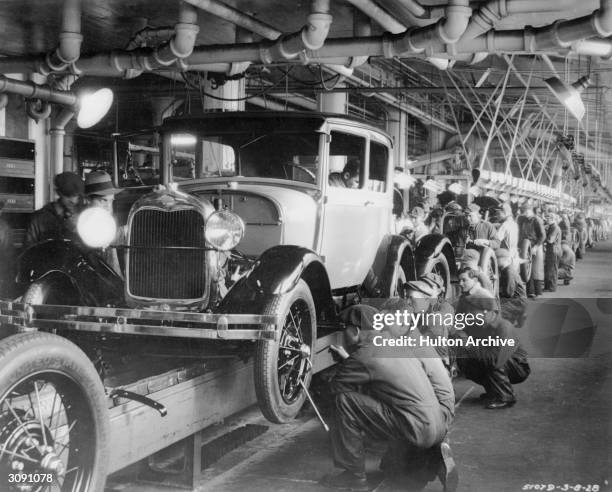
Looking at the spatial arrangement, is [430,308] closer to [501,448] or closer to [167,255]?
[501,448]

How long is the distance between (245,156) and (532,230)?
827 centimetres

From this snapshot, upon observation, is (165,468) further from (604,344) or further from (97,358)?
(604,344)

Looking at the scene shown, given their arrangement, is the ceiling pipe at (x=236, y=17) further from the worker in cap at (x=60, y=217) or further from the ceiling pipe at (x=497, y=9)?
the worker in cap at (x=60, y=217)

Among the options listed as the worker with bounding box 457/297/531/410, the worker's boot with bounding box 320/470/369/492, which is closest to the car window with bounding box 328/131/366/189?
the worker with bounding box 457/297/531/410

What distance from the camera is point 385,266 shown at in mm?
5922

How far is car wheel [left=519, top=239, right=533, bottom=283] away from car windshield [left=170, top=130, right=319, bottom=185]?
7.40 metres

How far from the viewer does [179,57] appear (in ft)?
23.9

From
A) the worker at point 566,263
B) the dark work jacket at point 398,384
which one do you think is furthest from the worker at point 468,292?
the worker at point 566,263

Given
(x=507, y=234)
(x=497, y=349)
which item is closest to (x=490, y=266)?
(x=507, y=234)

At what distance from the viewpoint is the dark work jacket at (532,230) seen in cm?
1205

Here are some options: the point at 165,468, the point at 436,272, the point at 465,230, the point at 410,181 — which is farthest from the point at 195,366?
the point at 410,181

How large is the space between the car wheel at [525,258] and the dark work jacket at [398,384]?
332 inches

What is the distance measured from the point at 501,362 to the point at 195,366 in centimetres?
247

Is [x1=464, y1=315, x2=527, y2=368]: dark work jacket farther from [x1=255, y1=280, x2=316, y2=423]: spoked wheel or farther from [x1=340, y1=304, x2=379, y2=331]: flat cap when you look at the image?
[x1=340, y1=304, x2=379, y2=331]: flat cap
